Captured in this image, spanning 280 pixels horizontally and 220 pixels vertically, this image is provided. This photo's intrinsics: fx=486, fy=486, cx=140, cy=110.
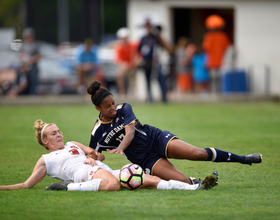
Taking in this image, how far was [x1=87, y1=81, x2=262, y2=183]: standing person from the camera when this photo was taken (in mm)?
5754

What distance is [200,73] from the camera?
62.8ft

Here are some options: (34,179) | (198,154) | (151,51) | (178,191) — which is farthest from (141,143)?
(151,51)

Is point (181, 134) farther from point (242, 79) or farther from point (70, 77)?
point (70, 77)

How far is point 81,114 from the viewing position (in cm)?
1544

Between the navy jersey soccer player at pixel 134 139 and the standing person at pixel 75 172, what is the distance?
0.20 m

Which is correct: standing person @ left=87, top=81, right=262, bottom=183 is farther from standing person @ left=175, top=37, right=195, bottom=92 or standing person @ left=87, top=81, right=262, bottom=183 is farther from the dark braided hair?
standing person @ left=175, top=37, right=195, bottom=92

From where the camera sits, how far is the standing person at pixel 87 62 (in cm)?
1898

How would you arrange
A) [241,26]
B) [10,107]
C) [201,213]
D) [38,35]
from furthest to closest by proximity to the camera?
[38,35], [241,26], [10,107], [201,213]

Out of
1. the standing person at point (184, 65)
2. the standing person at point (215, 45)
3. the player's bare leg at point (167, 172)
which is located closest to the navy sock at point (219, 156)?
the player's bare leg at point (167, 172)

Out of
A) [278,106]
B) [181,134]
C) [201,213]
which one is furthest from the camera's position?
[278,106]

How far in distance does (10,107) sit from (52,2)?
68.7 ft

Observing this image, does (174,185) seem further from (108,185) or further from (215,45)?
(215,45)

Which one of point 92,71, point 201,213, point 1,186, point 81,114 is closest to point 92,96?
point 1,186

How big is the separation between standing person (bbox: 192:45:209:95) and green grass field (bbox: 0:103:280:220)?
563 cm
